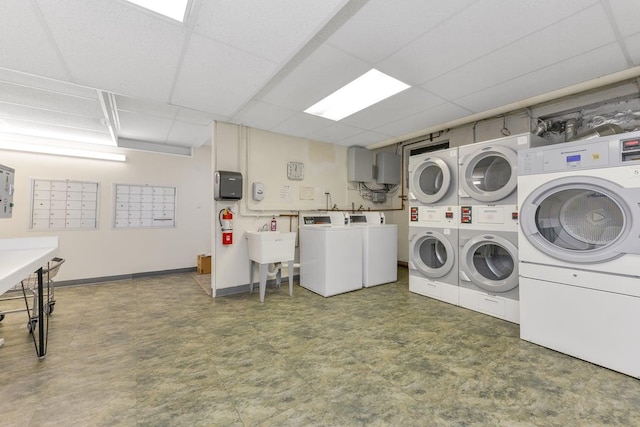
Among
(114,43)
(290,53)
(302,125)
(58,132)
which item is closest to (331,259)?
(302,125)

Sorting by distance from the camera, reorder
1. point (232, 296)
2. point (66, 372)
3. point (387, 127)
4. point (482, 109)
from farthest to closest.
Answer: point (387, 127)
point (232, 296)
point (482, 109)
point (66, 372)

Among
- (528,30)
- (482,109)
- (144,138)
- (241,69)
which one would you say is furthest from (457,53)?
(144,138)

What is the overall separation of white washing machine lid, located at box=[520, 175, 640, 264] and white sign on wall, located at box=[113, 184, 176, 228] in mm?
5480

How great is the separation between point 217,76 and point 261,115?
1.11 m

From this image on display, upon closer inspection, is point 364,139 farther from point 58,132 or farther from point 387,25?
point 58,132

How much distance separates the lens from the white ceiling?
1.70 m

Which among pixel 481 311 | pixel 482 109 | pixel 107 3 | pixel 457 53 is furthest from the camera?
pixel 482 109

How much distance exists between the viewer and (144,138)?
4.65 m

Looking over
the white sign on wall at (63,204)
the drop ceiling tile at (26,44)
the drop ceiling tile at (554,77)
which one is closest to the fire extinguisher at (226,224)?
the drop ceiling tile at (26,44)

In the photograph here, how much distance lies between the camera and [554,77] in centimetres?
258

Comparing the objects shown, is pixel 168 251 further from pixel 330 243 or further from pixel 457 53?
pixel 457 53

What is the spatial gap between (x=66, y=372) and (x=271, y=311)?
175 centimetres

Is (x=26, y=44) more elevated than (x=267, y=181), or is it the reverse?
(x=26, y=44)

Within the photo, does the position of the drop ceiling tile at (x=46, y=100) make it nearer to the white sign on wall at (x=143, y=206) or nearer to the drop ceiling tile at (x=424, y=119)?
the white sign on wall at (x=143, y=206)
